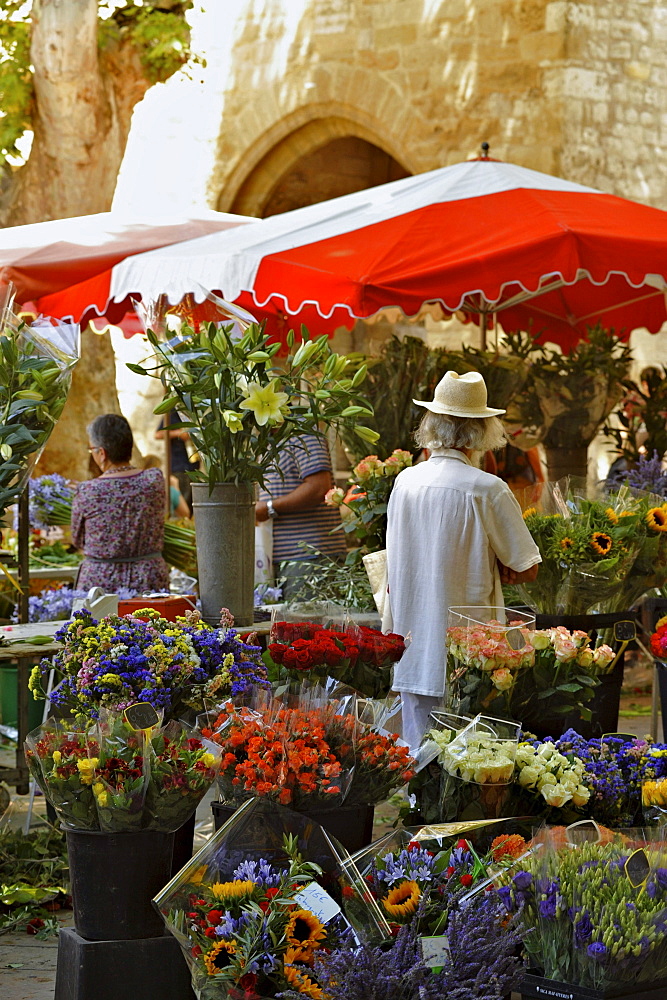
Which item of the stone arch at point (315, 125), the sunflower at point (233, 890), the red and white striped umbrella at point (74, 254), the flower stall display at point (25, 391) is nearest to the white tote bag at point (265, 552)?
the red and white striped umbrella at point (74, 254)

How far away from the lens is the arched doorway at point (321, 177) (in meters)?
12.7

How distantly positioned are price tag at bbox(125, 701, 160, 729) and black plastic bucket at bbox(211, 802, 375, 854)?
214 millimetres

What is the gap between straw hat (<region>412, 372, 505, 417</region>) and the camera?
3842 millimetres

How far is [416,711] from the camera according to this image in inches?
154

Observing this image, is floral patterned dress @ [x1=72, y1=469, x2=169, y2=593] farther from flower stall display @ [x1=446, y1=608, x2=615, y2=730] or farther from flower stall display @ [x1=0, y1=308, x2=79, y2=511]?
flower stall display @ [x1=446, y1=608, x2=615, y2=730]

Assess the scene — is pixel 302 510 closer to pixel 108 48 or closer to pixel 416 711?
pixel 416 711

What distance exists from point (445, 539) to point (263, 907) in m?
1.77

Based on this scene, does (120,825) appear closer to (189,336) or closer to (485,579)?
(485,579)

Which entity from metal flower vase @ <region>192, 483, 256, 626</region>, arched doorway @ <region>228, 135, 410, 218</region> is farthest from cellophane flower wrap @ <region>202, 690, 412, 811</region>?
arched doorway @ <region>228, 135, 410, 218</region>

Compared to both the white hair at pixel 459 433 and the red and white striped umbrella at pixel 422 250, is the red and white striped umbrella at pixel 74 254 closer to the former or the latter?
the red and white striped umbrella at pixel 422 250

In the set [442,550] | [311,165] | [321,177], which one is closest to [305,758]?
[442,550]

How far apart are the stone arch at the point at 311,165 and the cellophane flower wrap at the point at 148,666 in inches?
350

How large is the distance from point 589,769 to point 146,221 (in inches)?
207

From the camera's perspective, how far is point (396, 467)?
490 cm
